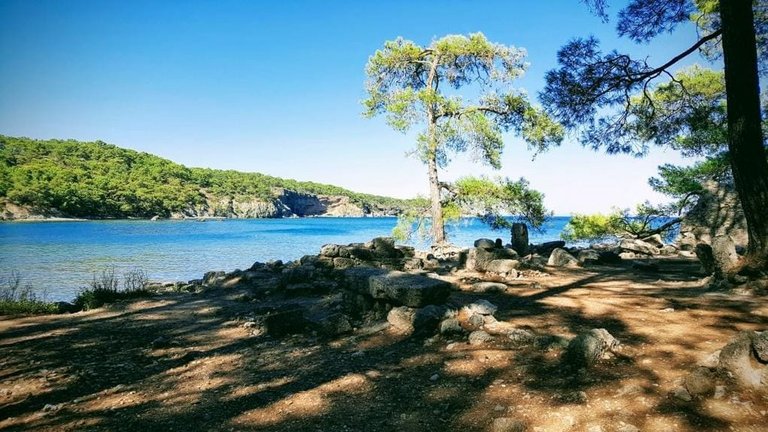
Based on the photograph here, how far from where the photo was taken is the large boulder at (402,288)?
6480 mm

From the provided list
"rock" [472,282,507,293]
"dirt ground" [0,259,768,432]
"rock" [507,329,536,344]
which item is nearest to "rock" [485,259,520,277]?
"rock" [472,282,507,293]

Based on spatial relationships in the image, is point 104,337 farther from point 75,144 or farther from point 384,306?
point 75,144

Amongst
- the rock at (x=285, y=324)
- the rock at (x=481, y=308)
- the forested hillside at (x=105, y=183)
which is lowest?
the rock at (x=285, y=324)

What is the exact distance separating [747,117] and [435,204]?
11.0 m

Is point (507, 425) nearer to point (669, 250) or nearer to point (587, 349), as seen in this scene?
point (587, 349)

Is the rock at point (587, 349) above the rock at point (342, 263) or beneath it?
above

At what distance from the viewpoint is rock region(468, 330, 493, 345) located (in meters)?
5.13

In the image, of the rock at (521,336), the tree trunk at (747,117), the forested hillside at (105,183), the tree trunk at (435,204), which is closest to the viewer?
the rock at (521,336)

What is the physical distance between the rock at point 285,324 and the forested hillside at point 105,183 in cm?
9064

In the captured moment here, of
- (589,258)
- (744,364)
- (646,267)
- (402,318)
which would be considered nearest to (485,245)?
(589,258)

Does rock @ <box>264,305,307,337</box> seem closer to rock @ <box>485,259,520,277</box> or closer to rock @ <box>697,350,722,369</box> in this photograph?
rock @ <box>697,350,722,369</box>

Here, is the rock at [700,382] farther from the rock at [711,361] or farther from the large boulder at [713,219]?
the large boulder at [713,219]

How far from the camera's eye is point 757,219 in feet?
21.5

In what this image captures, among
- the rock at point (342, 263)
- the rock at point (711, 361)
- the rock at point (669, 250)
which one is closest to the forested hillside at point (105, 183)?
the rock at point (669, 250)
